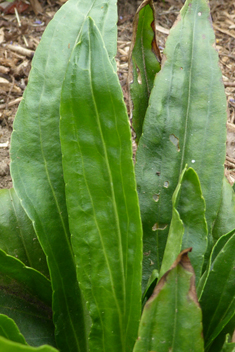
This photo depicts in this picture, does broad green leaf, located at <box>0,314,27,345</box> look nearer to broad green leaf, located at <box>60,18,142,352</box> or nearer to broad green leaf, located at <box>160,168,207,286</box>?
broad green leaf, located at <box>60,18,142,352</box>

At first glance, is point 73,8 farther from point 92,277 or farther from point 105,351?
point 105,351

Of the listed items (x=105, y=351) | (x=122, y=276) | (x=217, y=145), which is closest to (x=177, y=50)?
(x=217, y=145)

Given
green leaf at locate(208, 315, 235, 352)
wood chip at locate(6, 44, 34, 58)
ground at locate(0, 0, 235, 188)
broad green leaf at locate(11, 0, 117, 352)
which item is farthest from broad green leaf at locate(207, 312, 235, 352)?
wood chip at locate(6, 44, 34, 58)

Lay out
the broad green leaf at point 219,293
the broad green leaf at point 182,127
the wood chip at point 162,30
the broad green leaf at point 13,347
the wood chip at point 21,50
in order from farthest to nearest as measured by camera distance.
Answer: the wood chip at point 162,30 < the wood chip at point 21,50 < the broad green leaf at point 182,127 < the broad green leaf at point 219,293 < the broad green leaf at point 13,347

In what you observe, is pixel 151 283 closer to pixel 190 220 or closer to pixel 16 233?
pixel 190 220

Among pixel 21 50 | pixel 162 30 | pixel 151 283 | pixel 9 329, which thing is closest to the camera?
pixel 9 329

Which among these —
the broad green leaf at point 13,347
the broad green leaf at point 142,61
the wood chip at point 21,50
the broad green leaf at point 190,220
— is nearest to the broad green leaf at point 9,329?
the broad green leaf at point 13,347

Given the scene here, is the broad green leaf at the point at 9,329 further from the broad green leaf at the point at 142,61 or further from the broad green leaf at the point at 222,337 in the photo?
the broad green leaf at the point at 142,61

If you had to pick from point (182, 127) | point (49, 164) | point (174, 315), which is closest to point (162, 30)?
point (182, 127)
